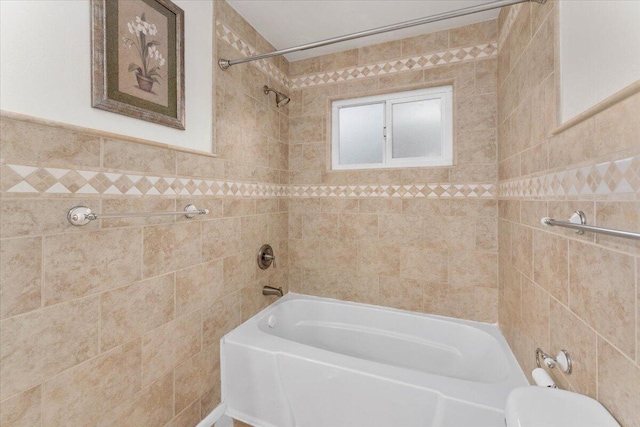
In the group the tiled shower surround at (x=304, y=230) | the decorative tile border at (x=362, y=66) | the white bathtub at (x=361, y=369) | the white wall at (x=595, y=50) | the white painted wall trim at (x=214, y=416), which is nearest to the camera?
the white wall at (x=595, y=50)

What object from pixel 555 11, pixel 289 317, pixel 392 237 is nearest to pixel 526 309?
pixel 392 237

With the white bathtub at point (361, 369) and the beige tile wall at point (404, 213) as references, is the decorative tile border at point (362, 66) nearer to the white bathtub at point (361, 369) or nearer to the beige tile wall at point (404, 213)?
the beige tile wall at point (404, 213)

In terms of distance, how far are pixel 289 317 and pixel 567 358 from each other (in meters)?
1.71

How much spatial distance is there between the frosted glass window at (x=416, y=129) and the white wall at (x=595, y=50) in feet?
3.78

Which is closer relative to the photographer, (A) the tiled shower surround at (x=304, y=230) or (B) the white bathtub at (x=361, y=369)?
(A) the tiled shower surround at (x=304, y=230)

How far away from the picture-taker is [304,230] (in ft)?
7.83

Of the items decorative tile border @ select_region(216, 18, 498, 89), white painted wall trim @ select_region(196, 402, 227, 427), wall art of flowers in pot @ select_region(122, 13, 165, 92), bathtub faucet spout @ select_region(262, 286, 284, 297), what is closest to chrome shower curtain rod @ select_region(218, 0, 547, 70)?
decorative tile border @ select_region(216, 18, 498, 89)

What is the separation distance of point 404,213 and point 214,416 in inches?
72.0

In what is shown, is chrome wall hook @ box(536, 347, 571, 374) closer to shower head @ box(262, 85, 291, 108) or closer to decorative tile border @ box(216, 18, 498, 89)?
decorative tile border @ box(216, 18, 498, 89)

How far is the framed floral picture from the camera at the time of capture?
1.05m

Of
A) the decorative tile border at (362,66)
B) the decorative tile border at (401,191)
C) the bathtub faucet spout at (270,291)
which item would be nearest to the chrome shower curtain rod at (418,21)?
the decorative tile border at (362,66)

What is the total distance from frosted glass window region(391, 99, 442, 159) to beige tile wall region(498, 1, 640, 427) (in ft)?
1.52

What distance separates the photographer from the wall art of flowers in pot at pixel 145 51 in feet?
3.79

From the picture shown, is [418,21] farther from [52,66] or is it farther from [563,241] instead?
[52,66]
